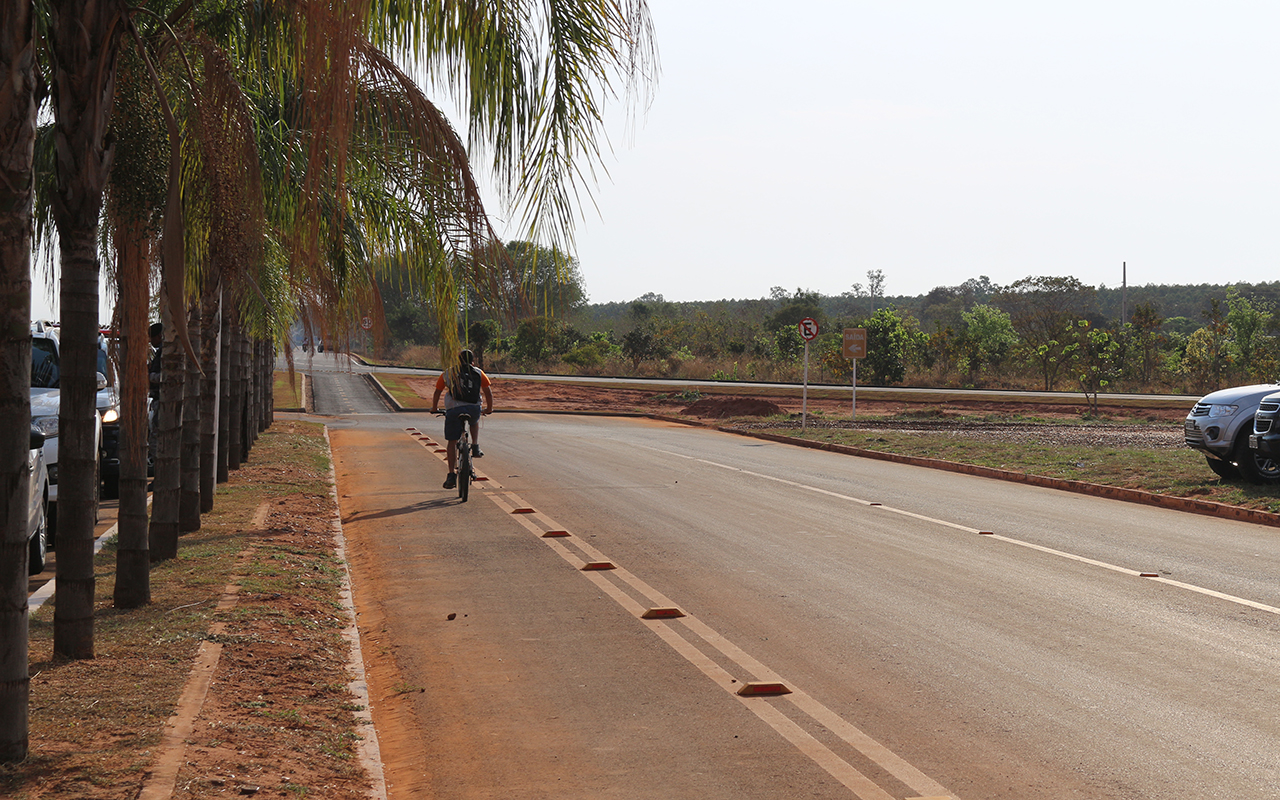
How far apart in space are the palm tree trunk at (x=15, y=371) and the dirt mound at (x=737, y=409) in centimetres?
3301

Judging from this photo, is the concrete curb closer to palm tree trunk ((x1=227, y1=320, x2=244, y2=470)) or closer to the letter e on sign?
palm tree trunk ((x1=227, y1=320, x2=244, y2=470))

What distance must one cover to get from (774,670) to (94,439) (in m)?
3.94

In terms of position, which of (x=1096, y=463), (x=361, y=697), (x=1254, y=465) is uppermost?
(x=1254, y=465)

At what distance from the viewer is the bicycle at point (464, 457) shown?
47.1 feet

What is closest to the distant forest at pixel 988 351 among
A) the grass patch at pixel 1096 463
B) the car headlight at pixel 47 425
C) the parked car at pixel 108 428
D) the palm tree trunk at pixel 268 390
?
the palm tree trunk at pixel 268 390

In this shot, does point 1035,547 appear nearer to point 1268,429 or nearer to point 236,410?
point 1268,429

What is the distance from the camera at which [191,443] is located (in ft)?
35.4

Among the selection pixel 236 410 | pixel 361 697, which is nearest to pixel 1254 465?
pixel 361 697

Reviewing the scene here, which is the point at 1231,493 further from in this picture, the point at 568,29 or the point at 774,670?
the point at 568,29

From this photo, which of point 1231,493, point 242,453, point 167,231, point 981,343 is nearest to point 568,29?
point 167,231

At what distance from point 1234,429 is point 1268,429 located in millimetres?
656

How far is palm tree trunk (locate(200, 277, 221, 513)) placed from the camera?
499 inches

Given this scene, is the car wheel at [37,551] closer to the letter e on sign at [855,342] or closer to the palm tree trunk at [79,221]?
the palm tree trunk at [79,221]

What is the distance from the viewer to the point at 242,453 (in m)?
19.6
